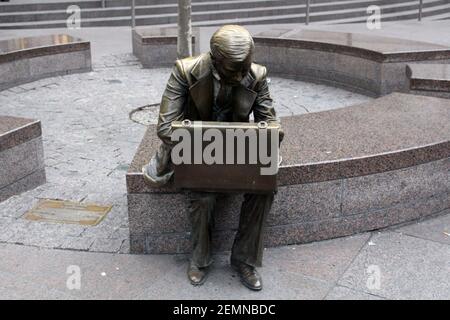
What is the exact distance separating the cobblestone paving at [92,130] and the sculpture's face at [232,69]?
1.67 meters

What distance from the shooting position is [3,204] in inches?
209

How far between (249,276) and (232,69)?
4.75 feet

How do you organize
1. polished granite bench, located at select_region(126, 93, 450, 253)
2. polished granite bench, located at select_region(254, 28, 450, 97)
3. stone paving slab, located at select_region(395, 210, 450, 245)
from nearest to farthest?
polished granite bench, located at select_region(126, 93, 450, 253) < stone paving slab, located at select_region(395, 210, 450, 245) < polished granite bench, located at select_region(254, 28, 450, 97)

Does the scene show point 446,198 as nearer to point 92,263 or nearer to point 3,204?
point 92,263

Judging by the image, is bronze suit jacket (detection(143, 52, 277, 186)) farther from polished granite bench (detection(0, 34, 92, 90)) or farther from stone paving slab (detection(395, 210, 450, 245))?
polished granite bench (detection(0, 34, 92, 90))

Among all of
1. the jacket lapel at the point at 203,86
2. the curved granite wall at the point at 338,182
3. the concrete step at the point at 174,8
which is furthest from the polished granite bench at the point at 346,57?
the concrete step at the point at 174,8

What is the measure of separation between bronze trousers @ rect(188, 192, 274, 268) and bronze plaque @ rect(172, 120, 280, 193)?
0.69 feet

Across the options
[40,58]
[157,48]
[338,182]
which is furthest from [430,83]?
[40,58]

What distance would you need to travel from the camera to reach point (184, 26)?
7496 mm

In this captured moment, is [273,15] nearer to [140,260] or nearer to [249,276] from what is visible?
[140,260]

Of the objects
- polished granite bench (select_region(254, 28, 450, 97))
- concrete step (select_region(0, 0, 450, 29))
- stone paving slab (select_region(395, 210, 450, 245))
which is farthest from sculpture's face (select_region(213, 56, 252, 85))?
concrete step (select_region(0, 0, 450, 29))

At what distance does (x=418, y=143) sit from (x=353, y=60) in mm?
4650

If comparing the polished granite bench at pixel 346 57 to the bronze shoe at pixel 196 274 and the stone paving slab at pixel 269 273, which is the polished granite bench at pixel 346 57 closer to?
the stone paving slab at pixel 269 273

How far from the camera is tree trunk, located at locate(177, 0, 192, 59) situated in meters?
7.36
